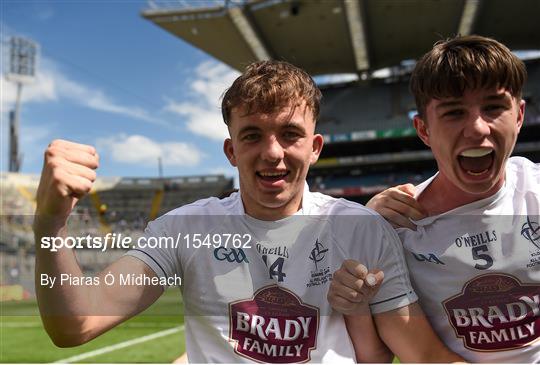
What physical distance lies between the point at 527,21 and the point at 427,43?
14.1 feet

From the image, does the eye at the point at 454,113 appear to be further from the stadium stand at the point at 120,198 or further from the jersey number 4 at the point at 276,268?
the stadium stand at the point at 120,198

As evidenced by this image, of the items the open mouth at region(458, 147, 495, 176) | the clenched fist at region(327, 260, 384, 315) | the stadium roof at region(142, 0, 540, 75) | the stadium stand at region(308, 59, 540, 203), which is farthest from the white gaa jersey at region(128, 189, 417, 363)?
the stadium stand at region(308, 59, 540, 203)

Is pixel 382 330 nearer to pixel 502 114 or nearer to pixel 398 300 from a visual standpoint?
pixel 398 300

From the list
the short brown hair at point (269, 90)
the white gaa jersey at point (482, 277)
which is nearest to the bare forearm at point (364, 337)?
the white gaa jersey at point (482, 277)

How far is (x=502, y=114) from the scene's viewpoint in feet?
5.40

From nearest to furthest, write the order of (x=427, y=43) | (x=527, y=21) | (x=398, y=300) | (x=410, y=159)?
(x=398, y=300) → (x=527, y=21) → (x=427, y=43) → (x=410, y=159)

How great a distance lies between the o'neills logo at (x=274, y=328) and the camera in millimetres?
1590

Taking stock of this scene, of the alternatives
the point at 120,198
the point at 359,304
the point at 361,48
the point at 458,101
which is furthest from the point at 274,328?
the point at 120,198

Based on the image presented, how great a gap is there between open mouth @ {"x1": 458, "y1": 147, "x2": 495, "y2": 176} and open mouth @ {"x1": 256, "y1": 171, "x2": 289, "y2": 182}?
66 cm

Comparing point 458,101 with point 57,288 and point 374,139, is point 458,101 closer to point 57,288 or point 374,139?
point 57,288

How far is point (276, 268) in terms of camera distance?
1714mm

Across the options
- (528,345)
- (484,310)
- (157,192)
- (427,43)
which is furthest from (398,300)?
(157,192)

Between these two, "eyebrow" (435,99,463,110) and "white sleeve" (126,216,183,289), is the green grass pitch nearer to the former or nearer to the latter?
"white sleeve" (126,216,183,289)

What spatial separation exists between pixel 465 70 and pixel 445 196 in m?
0.50
